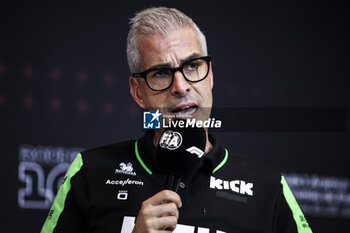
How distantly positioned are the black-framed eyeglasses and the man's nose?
0.01 metres

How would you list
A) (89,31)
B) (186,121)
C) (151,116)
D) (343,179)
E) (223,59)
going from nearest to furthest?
(186,121), (151,116), (343,179), (223,59), (89,31)

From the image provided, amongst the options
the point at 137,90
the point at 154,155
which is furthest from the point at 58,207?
the point at 137,90

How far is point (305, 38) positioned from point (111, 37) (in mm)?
1068

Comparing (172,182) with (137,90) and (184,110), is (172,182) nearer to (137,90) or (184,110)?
(184,110)

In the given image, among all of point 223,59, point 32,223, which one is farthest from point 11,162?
point 223,59

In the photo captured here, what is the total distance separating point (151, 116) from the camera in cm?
154

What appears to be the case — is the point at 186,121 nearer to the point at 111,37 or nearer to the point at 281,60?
the point at 281,60

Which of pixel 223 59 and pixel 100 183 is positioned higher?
pixel 223 59

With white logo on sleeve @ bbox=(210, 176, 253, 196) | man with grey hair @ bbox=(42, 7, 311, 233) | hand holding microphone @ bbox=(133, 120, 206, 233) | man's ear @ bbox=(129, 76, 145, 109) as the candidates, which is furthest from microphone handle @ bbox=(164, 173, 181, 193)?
man's ear @ bbox=(129, 76, 145, 109)

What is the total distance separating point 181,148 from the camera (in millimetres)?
1305

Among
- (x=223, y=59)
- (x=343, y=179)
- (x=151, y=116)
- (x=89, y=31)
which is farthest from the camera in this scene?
(x=89, y=31)

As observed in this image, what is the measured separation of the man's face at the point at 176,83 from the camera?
1.44 metres

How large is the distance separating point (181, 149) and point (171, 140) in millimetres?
38

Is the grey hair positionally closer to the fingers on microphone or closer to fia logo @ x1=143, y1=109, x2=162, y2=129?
fia logo @ x1=143, y1=109, x2=162, y2=129
